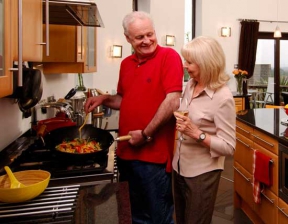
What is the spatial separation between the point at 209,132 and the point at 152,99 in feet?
1.22

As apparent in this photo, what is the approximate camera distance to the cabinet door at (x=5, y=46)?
909 millimetres

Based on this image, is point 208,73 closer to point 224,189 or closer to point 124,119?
point 124,119

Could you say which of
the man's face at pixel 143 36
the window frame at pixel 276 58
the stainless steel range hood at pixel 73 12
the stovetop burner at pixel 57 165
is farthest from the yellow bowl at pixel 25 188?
the window frame at pixel 276 58

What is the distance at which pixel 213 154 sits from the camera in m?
1.69

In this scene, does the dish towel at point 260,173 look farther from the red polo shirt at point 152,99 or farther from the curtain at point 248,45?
the curtain at point 248,45

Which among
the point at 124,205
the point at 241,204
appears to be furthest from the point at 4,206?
the point at 241,204

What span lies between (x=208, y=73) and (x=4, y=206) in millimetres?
1166

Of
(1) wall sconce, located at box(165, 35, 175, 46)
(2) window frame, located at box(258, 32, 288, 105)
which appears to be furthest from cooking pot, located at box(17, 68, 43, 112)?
(2) window frame, located at box(258, 32, 288, 105)

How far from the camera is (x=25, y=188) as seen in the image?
1049 mm

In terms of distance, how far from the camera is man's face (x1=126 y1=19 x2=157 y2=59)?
1.71 meters

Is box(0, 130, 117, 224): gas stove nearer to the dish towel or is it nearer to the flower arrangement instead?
the dish towel

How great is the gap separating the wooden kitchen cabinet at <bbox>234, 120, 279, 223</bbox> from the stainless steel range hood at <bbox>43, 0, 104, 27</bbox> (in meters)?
1.61

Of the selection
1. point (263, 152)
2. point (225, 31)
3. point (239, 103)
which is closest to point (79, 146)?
point (263, 152)

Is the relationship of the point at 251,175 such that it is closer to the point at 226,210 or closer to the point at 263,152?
the point at 263,152
